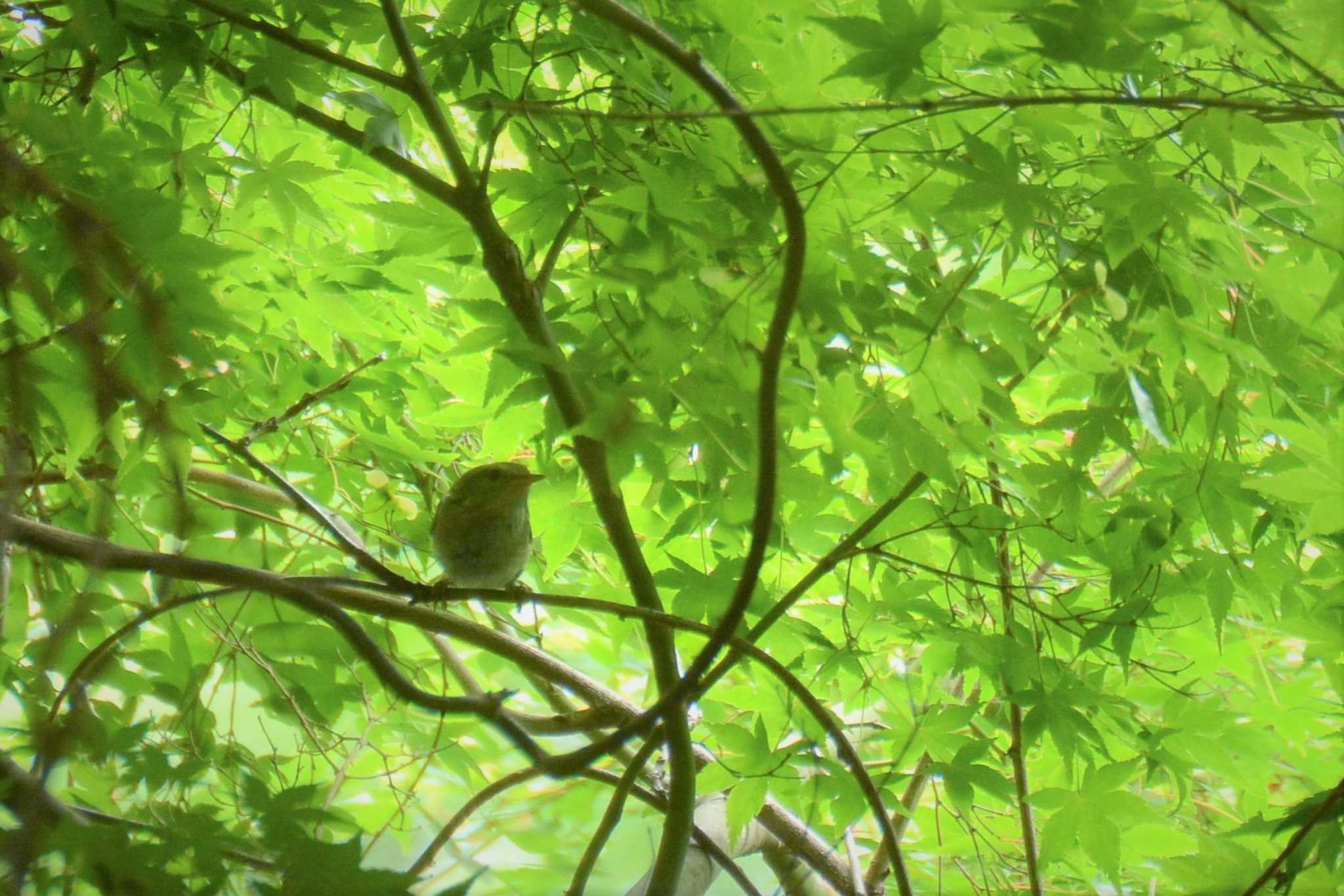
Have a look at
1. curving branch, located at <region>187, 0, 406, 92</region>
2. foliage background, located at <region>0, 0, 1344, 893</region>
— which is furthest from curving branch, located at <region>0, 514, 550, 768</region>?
curving branch, located at <region>187, 0, 406, 92</region>

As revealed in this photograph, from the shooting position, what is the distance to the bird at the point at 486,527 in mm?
2340

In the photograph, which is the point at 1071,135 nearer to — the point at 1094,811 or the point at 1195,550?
the point at 1195,550

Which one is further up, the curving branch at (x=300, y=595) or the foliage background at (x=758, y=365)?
the foliage background at (x=758, y=365)

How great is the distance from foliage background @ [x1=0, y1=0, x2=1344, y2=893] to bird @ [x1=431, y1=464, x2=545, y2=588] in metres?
0.13

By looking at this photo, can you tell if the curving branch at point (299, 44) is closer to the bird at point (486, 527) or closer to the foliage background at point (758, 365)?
the foliage background at point (758, 365)

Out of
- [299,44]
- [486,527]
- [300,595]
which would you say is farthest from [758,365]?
[486,527]

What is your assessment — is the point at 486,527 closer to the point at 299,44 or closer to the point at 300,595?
the point at 300,595

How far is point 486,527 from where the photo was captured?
239cm

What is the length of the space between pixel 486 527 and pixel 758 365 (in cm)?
100

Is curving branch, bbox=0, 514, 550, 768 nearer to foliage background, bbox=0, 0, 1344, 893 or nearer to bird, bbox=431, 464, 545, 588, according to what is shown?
foliage background, bbox=0, 0, 1344, 893

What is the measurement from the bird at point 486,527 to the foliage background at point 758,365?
0.13 m

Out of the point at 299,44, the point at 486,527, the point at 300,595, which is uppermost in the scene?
the point at 299,44

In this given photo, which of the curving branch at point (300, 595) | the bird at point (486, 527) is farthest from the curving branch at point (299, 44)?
the bird at point (486, 527)

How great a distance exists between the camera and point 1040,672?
→ 189 centimetres
